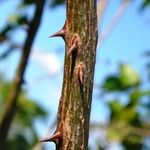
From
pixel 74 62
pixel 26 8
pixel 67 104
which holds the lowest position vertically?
pixel 67 104

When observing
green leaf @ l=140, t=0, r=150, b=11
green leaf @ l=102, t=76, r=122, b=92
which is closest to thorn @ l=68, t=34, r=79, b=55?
green leaf @ l=140, t=0, r=150, b=11

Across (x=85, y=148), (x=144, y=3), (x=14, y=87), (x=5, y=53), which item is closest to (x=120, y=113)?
(x=144, y=3)

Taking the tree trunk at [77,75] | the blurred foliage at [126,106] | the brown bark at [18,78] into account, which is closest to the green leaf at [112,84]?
the blurred foliage at [126,106]

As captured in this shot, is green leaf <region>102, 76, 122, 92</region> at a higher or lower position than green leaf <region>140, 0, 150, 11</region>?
lower

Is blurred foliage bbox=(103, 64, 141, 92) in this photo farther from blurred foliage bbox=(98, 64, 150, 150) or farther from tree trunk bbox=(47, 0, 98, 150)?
tree trunk bbox=(47, 0, 98, 150)

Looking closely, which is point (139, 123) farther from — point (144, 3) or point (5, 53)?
point (5, 53)

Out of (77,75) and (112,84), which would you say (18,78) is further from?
(112,84)
